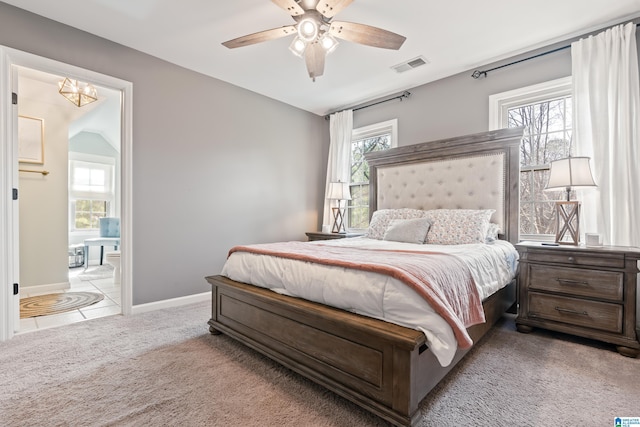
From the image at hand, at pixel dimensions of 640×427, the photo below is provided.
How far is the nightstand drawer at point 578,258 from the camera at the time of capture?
2.17m

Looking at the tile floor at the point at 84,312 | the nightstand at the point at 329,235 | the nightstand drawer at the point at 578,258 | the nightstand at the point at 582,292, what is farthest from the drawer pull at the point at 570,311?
the tile floor at the point at 84,312

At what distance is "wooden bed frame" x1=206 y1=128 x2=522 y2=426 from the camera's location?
1.33 meters

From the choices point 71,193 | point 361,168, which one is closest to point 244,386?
point 361,168

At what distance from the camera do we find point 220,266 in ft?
12.2

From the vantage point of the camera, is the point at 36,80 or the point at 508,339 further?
the point at 36,80

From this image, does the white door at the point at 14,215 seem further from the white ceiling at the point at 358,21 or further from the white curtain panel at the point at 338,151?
the white curtain panel at the point at 338,151

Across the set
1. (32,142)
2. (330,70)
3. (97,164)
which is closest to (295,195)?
(330,70)

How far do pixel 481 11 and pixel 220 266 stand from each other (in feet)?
12.2

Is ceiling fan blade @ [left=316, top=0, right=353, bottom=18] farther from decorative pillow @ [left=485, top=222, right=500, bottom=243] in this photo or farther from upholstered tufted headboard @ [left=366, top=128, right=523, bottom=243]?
decorative pillow @ [left=485, top=222, right=500, bottom=243]

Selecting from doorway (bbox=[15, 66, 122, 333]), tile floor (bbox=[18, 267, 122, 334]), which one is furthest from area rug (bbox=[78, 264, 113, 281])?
tile floor (bbox=[18, 267, 122, 334])

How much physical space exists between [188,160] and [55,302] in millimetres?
2266

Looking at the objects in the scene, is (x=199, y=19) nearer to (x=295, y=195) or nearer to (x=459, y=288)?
(x=295, y=195)

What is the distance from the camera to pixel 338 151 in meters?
4.64

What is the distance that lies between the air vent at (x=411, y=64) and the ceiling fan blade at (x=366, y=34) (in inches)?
43.9
